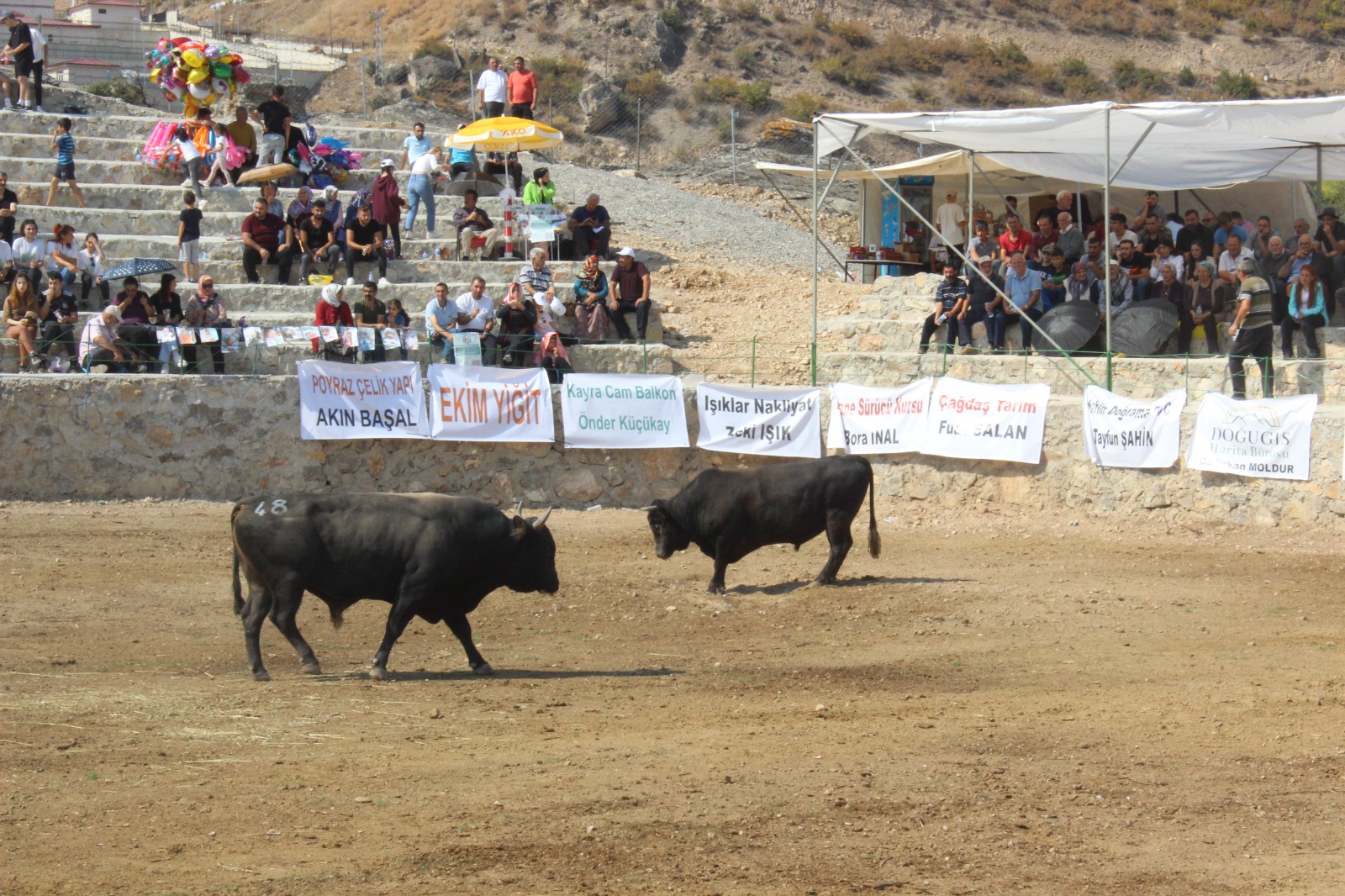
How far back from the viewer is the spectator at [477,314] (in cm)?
2012

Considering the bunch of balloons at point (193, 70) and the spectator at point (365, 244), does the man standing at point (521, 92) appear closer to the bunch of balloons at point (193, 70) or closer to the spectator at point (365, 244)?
the bunch of balloons at point (193, 70)

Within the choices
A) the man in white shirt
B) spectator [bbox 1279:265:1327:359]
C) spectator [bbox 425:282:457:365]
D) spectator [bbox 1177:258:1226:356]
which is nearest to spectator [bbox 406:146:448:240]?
the man in white shirt

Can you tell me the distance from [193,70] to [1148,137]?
17153 mm

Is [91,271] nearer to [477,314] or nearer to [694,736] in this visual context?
[477,314]

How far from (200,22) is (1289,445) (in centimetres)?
5201

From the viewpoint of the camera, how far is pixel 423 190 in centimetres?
2439

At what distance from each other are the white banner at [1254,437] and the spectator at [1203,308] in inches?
114

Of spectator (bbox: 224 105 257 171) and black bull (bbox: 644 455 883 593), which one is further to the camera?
spectator (bbox: 224 105 257 171)

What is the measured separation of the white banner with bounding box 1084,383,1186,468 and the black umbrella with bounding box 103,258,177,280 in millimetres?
12344

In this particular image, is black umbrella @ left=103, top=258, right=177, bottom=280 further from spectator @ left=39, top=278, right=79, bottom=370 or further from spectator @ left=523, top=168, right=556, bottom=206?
spectator @ left=523, top=168, right=556, bottom=206

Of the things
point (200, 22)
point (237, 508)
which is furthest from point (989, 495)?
point (200, 22)

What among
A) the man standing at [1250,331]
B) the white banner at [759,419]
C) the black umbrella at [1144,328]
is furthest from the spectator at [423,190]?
the man standing at [1250,331]

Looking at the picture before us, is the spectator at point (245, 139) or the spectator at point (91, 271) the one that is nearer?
the spectator at point (91, 271)

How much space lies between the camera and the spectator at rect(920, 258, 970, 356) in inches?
848
